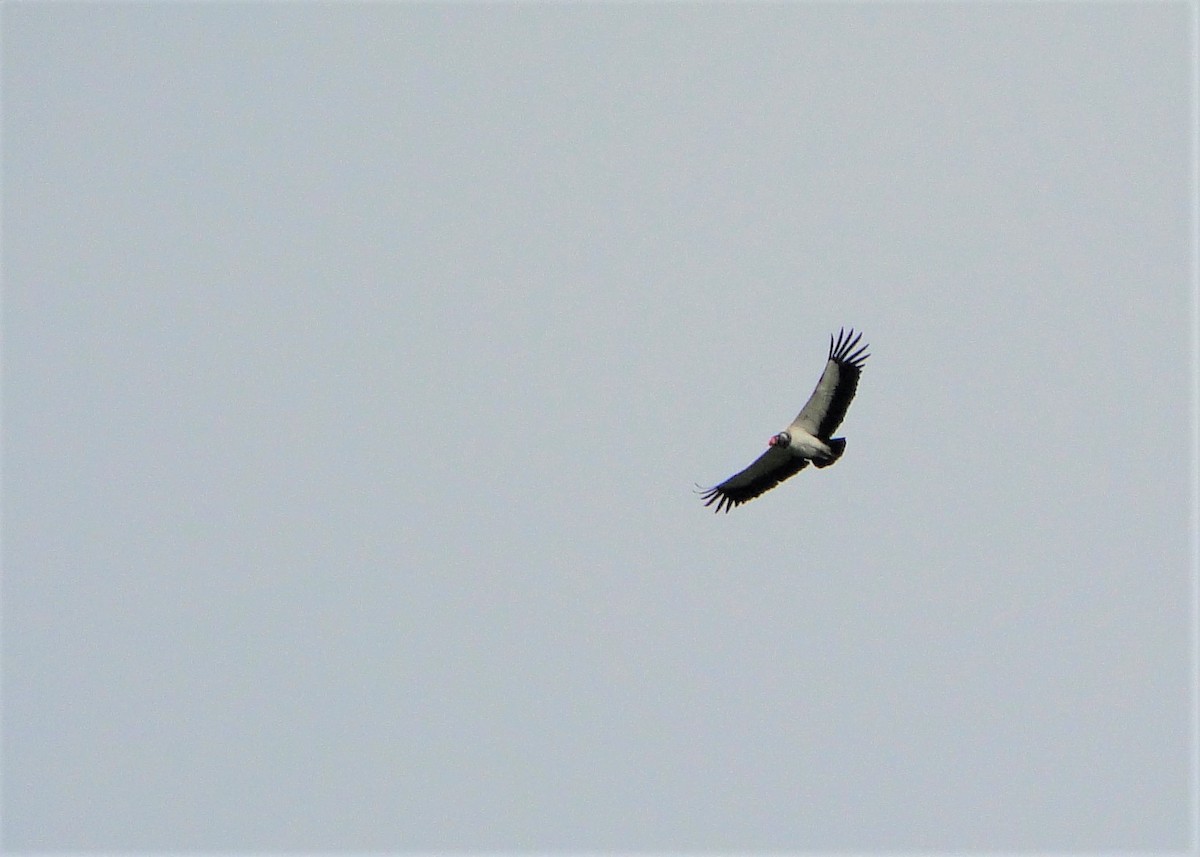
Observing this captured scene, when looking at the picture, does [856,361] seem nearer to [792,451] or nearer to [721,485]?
[792,451]

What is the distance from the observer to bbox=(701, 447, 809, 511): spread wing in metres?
33.7

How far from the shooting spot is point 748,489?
34.7 meters

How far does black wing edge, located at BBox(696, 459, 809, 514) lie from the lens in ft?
112

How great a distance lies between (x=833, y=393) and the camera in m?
Result: 32.1

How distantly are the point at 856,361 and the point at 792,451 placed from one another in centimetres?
232

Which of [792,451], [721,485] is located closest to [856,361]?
[792,451]

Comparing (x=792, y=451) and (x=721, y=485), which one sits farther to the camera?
(x=721, y=485)

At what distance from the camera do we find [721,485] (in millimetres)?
34719

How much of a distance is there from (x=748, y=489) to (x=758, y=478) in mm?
422

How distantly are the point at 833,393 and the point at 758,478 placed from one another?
3.24 meters

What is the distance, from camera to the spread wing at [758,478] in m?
33.7

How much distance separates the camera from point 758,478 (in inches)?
1356

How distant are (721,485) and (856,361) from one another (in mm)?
4647

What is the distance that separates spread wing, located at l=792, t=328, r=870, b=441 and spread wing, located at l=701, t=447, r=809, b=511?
0.94m
